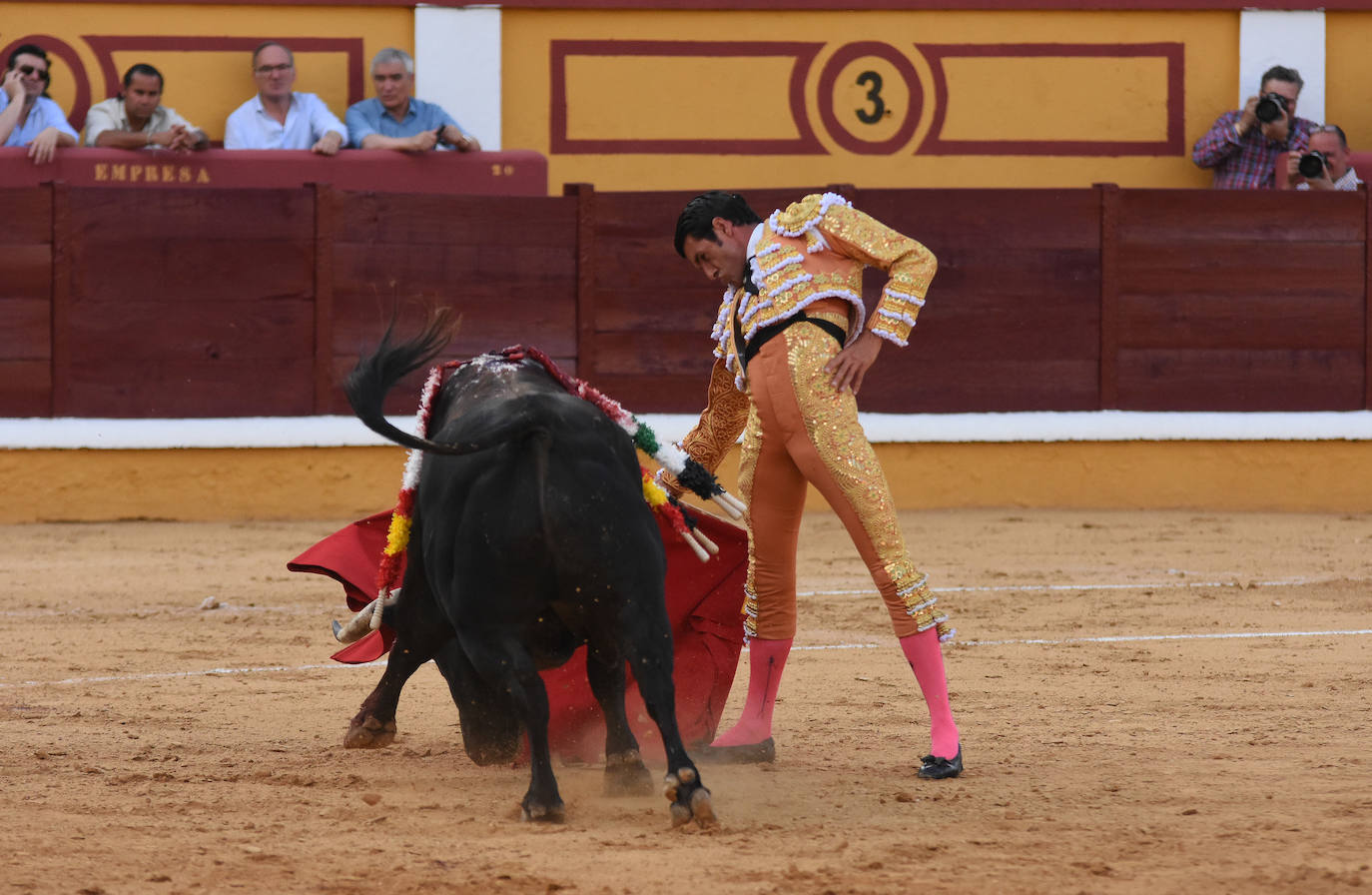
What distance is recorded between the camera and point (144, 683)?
168 inches

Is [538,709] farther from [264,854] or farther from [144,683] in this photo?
[144,683]

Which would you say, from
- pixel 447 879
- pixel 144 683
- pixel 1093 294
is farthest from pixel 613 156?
pixel 447 879

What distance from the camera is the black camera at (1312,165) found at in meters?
8.15

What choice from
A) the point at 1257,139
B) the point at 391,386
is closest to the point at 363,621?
the point at 391,386

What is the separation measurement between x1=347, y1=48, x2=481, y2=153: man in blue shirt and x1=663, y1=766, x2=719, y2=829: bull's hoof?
5436mm

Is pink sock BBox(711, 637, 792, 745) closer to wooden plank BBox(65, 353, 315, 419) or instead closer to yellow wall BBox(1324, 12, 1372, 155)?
wooden plank BBox(65, 353, 315, 419)

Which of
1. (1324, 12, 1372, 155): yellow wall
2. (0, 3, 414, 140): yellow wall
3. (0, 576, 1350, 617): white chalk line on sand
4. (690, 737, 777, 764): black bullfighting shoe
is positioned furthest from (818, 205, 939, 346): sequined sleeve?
(1324, 12, 1372, 155): yellow wall

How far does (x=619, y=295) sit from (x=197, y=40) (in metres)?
2.33

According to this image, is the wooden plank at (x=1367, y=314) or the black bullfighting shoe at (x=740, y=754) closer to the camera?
the black bullfighting shoe at (x=740, y=754)

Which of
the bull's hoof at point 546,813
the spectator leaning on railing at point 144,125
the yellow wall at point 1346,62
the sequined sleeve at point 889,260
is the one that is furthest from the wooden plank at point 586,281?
the bull's hoof at point 546,813

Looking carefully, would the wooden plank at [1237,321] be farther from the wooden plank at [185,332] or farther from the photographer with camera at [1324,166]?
the wooden plank at [185,332]

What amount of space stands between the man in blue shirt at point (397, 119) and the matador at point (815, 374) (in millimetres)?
4691

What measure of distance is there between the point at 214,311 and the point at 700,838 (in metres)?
5.31

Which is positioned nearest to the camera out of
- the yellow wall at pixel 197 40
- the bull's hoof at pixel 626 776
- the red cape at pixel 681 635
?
the bull's hoof at pixel 626 776
